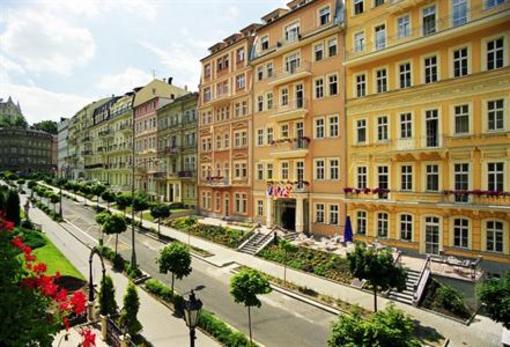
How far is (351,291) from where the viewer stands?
2177cm

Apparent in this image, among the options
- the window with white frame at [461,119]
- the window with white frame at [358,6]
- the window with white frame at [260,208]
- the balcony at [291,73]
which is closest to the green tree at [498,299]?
the window with white frame at [461,119]

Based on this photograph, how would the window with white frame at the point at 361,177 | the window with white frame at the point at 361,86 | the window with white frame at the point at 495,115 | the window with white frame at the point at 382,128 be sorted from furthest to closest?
1. the window with white frame at the point at 361,86
2. the window with white frame at the point at 361,177
3. the window with white frame at the point at 382,128
4. the window with white frame at the point at 495,115

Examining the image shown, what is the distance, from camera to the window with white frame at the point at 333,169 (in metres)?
30.5

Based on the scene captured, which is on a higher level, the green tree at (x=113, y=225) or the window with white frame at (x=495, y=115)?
the window with white frame at (x=495, y=115)

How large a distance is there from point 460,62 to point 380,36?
6433mm

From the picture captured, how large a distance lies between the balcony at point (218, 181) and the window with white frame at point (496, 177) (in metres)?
26.6

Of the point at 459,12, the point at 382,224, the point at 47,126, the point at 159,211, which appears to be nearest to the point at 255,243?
the point at 382,224

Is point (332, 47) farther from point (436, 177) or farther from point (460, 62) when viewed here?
point (436, 177)

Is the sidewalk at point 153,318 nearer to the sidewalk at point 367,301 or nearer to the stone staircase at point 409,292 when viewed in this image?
the sidewalk at point 367,301

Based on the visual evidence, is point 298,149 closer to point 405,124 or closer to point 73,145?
point 405,124

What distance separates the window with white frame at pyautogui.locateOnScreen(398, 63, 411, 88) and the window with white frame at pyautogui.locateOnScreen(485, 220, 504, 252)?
34.3ft

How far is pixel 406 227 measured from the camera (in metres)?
25.6

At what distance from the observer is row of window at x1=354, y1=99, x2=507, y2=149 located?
21812mm

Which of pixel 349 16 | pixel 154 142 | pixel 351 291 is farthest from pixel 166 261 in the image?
pixel 154 142
